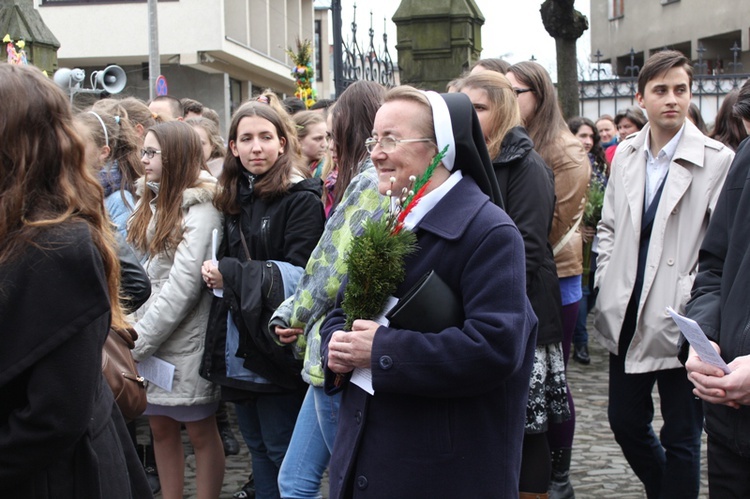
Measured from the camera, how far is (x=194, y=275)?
4.86m

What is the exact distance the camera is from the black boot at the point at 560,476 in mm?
5098

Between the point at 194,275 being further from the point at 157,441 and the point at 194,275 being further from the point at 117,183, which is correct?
the point at 117,183

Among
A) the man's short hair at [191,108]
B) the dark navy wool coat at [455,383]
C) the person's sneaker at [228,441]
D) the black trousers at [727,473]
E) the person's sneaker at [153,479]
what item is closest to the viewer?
the dark navy wool coat at [455,383]

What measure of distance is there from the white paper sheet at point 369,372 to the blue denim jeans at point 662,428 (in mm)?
2102

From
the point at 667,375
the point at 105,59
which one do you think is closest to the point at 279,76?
the point at 105,59

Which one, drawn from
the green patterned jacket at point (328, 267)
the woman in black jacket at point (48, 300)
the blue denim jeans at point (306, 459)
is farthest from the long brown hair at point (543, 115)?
the woman in black jacket at point (48, 300)

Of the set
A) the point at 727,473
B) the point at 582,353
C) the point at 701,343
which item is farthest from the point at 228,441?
the point at 701,343

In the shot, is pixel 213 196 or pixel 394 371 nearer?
pixel 394 371

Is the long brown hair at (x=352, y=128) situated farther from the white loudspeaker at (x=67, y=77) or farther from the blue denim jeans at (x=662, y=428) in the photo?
the white loudspeaker at (x=67, y=77)

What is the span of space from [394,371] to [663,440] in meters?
2.25

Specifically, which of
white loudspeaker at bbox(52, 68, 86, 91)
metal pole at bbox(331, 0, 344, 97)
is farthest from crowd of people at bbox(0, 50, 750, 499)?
white loudspeaker at bbox(52, 68, 86, 91)

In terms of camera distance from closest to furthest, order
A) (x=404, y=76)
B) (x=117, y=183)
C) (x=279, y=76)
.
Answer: (x=117, y=183) < (x=404, y=76) < (x=279, y=76)

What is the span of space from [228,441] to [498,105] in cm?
336

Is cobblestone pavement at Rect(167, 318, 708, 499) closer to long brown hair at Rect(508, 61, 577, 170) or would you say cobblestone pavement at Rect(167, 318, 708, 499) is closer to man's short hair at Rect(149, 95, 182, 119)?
long brown hair at Rect(508, 61, 577, 170)
